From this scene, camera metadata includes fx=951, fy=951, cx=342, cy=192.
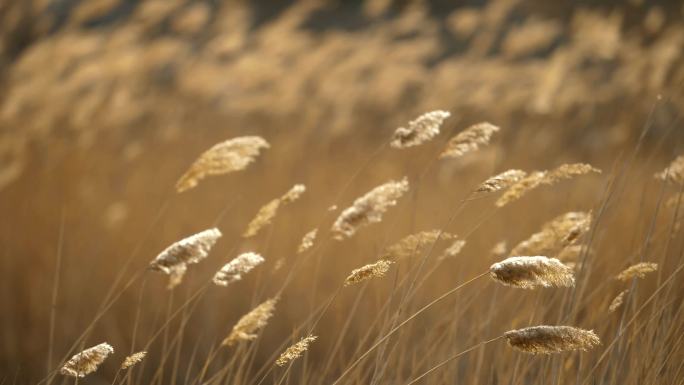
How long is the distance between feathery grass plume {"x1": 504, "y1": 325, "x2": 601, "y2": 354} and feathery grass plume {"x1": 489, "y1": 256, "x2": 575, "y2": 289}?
0.05 m

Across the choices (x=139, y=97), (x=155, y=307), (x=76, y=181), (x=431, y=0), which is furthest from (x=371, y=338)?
(x=431, y=0)

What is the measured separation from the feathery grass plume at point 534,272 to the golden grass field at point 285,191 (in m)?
0.55

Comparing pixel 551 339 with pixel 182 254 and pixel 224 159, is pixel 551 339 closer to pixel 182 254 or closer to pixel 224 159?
pixel 182 254

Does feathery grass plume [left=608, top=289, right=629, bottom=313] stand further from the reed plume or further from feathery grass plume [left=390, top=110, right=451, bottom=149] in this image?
the reed plume

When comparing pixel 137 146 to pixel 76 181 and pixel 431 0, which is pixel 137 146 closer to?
pixel 76 181

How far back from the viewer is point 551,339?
3.34 ft

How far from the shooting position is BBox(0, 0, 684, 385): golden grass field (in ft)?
7.64

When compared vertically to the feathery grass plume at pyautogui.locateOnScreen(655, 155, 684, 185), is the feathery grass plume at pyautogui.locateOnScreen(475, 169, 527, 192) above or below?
above

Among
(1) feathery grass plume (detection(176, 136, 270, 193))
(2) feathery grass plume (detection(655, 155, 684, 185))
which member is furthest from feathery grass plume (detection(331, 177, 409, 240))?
(2) feathery grass plume (detection(655, 155, 684, 185))

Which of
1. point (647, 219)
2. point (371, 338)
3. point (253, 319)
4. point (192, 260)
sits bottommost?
point (371, 338)

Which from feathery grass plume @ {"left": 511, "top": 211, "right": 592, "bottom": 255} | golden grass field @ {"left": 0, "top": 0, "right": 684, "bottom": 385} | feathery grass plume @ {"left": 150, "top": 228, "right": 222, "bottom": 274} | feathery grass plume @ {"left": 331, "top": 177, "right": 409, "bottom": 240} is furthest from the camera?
golden grass field @ {"left": 0, "top": 0, "right": 684, "bottom": 385}

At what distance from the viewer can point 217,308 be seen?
2684 mm

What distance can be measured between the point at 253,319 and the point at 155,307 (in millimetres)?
1410

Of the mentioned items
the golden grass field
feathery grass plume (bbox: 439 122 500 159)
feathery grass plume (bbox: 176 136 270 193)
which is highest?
feathery grass plume (bbox: 439 122 500 159)
